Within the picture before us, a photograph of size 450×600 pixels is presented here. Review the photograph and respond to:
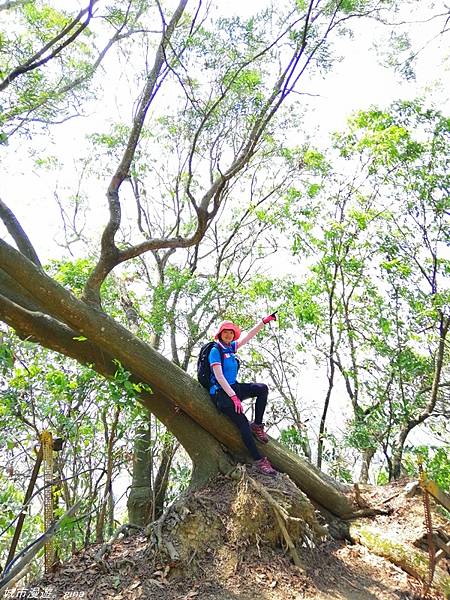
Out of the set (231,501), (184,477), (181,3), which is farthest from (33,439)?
(181,3)

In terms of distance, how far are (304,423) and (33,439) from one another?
5.75m

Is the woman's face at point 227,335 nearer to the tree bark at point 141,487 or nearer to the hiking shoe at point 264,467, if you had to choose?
the hiking shoe at point 264,467

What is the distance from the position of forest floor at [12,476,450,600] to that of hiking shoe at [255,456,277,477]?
196 mm

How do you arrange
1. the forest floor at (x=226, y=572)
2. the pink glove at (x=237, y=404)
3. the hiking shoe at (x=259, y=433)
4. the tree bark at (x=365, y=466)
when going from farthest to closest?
the tree bark at (x=365, y=466), the hiking shoe at (x=259, y=433), the pink glove at (x=237, y=404), the forest floor at (x=226, y=572)

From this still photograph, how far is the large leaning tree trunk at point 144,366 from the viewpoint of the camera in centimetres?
495

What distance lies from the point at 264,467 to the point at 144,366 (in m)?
1.79

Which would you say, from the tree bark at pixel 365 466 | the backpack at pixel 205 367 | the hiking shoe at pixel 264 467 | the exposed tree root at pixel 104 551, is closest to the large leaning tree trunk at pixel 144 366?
the backpack at pixel 205 367

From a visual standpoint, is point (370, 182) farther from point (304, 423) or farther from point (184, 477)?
point (184, 477)

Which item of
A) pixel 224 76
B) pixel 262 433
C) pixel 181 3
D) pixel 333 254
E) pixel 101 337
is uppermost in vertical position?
pixel 224 76

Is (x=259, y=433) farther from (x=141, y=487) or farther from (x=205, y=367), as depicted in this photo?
(x=141, y=487)

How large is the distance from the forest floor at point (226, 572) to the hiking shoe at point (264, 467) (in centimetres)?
20

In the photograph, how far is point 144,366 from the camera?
5.32 m

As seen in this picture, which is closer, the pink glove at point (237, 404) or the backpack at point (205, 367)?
the pink glove at point (237, 404)

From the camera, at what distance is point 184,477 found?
27.9ft
